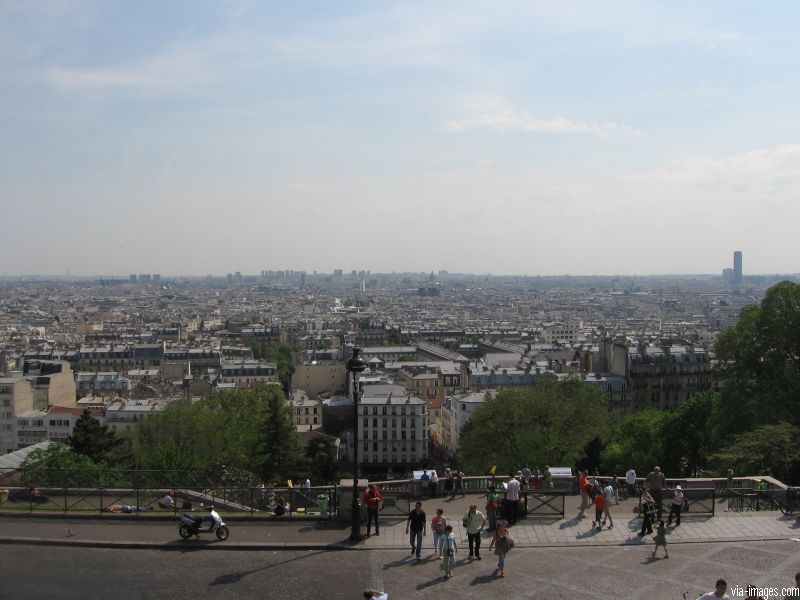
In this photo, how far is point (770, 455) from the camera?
29484 millimetres

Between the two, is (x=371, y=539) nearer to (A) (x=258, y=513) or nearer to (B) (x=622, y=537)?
(A) (x=258, y=513)

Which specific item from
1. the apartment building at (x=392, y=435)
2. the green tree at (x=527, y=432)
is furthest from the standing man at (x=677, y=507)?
the apartment building at (x=392, y=435)

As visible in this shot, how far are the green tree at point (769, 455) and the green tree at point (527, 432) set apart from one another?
1476 cm

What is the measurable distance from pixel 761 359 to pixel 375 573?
3187cm

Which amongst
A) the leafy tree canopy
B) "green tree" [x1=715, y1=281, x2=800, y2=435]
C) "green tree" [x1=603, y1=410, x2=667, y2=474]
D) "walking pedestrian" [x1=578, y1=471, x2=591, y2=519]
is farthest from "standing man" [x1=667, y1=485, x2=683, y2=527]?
"green tree" [x1=603, y1=410, x2=667, y2=474]

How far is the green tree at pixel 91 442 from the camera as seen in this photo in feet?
157

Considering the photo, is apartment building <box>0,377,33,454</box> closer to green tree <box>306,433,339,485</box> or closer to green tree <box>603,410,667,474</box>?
green tree <box>306,433,339,485</box>

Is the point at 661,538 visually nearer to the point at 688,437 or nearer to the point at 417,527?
the point at 417,527

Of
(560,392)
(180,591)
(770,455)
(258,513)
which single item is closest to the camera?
(180,591)

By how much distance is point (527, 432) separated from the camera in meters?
46.4

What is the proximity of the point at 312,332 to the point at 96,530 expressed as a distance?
16263 centimetres

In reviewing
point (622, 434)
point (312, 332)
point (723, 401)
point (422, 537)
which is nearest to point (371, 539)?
point (422, 537)

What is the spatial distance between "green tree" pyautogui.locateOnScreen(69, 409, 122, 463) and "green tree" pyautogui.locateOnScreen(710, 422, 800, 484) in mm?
32121

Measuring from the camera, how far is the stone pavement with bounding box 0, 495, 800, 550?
1969 centimetres
